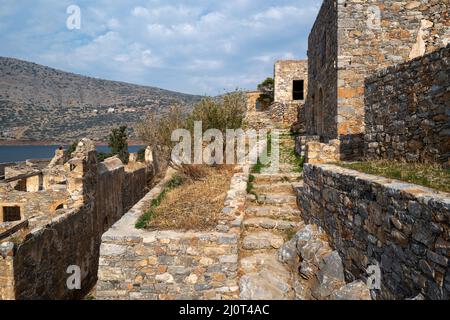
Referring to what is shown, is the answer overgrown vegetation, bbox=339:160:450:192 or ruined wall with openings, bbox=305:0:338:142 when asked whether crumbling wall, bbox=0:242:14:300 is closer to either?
overgrown vegetation, bbox=339:160:450:192

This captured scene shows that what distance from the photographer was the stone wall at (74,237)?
7640 millimetres

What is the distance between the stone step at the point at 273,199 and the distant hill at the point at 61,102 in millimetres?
59670

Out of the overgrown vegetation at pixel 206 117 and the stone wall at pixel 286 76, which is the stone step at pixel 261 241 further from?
the stone wall at pixel 286 76

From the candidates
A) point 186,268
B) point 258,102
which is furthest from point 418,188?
point 258,102

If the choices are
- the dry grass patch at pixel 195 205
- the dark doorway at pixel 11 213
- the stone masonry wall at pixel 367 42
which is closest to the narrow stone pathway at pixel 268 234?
the dry grass patch at pixel 195 205

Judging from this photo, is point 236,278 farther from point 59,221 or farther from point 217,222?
point 59,221

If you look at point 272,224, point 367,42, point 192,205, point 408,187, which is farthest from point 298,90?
point 408,187

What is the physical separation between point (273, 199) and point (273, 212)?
1.59 ft

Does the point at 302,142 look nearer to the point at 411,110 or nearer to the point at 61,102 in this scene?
the point at 411,110

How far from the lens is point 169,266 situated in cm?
551

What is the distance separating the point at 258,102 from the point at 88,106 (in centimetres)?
6403

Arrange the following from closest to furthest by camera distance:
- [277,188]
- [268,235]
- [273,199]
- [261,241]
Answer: [261,241]
[268,235]
[273,199]
[277,188]

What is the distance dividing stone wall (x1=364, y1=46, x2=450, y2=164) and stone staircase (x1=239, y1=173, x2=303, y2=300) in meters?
2.13
